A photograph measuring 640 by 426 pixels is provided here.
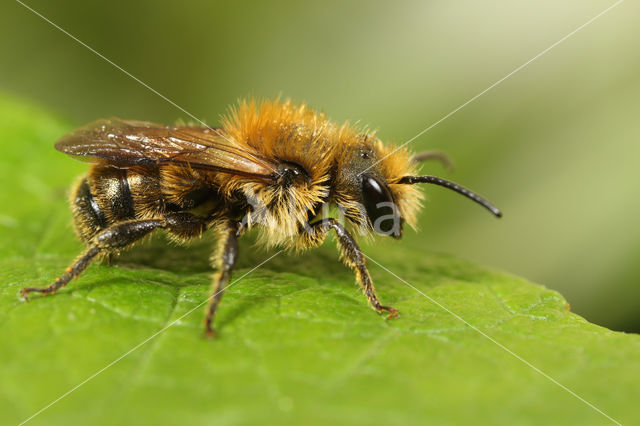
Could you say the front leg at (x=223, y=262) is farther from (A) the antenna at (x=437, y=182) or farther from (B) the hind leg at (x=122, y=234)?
(A) the antenna at (x=437, y=182)

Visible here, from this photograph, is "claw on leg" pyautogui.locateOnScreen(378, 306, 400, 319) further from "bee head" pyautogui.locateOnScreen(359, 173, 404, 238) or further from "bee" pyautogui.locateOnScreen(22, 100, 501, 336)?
"bee head" pyautogui.locateOnScreen(359, 173, 404, 238)

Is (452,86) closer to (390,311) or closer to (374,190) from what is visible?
(374,190)

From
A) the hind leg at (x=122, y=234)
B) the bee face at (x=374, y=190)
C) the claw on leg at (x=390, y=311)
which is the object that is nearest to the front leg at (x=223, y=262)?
the hind leg at (x=122, y=234)

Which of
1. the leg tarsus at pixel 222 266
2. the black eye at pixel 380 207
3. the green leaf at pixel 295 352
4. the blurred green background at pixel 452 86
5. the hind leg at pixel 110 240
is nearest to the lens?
the green leaf at pixel 295 352

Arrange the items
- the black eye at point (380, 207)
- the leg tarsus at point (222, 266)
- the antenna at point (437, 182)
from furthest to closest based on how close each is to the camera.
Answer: the black eye at point (380, 207) < the antenna at point (437, 182) < the leg tarsus at point (222, 266)

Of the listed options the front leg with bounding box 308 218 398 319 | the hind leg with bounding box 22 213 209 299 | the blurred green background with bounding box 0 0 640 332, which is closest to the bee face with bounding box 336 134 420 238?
the front leg with bounding box 308 218 398 319

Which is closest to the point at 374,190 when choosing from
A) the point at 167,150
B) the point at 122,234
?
the point at 167,150

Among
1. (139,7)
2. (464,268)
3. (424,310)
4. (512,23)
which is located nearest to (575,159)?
(512,23)
